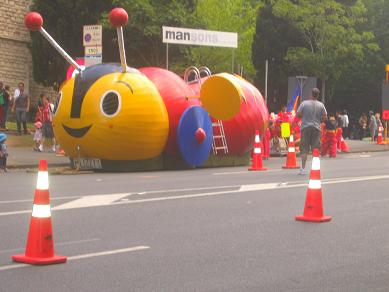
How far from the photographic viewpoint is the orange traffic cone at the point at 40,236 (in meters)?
6.81

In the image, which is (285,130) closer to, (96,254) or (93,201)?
(93,201)

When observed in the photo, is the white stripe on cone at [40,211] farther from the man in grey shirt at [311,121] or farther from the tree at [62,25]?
the tree at [62,25]

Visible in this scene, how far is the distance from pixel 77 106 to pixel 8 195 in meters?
5.61

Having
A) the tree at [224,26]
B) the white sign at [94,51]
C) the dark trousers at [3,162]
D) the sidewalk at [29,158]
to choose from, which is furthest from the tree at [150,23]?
the dark trousers at [3,162]

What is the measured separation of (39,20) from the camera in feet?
58.4

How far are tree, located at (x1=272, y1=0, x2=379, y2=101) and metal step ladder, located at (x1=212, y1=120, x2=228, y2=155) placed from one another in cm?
2761

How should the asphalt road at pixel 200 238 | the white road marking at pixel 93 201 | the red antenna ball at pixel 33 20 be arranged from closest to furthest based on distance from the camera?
the asphalt road at pixel 200 238 < the white road marking at pixel 93 201 < the red antenna ball at pixel 33 20

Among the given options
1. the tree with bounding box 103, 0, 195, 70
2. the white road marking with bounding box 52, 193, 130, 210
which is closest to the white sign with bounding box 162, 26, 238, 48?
the white road marking with bounding box 52, 193, 130, 210

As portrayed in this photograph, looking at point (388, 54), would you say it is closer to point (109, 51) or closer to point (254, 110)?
point (109, 51)

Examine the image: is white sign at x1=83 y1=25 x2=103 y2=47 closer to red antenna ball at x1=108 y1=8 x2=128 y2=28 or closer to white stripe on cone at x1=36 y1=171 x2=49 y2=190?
red antenna ball at x1=108 y1=8 x2=128 y2=28

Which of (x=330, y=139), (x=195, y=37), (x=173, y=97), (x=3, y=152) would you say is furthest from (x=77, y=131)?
(x=330, y=139)

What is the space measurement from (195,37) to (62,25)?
14.6m

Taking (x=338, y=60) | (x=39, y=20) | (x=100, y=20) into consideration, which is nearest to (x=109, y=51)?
(x=100, y=20)

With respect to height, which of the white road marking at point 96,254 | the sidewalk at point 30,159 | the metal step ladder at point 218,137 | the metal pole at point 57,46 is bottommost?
the white road marking at point 96,254
